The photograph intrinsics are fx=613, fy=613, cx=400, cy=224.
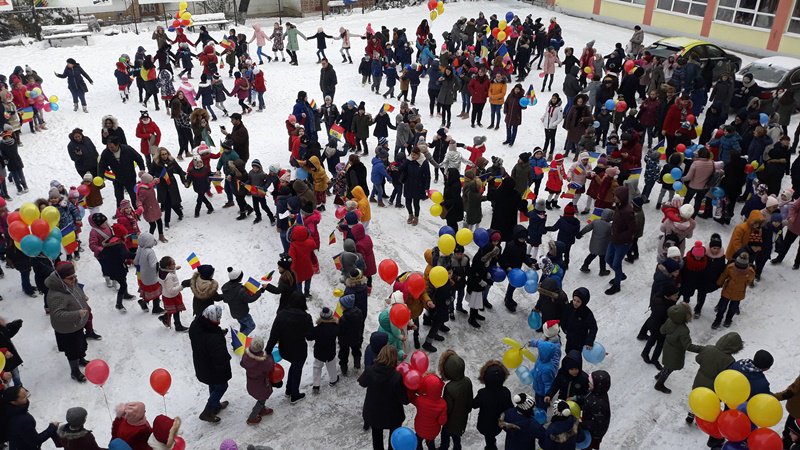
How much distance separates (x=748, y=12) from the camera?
22688 millimetres

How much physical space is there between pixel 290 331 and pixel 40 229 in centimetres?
381

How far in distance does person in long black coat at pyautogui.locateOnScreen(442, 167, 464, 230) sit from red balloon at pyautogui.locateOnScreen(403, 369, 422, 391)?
16.2ft

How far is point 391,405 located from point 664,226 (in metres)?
5.76

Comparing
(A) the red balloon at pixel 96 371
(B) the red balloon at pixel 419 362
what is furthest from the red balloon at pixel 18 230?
(B) the red balloon at pixel 419 362

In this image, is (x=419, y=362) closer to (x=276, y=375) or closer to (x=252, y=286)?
(x=276, y=375)

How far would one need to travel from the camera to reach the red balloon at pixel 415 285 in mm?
8000

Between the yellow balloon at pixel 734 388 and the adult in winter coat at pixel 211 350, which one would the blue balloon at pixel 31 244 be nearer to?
the adult in winter coat at pixel 211 350

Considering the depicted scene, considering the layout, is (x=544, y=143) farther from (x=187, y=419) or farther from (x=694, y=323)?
(x=187, y=419)

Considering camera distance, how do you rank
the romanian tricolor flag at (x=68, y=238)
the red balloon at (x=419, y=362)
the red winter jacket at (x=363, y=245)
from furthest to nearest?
1. the red winter jacket at (x=363, y=245)
2. the romanian tricolor flag at (x=68, y=238)
3. the red balloon at (x=419, y=362)

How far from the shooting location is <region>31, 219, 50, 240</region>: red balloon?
8.20m

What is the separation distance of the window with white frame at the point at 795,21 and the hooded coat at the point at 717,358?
63.7 feet

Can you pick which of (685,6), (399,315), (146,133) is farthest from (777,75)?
(146,133)

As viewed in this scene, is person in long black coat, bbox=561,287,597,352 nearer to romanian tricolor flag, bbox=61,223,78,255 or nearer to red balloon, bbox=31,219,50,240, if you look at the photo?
red balloon, bbox=31,219,50,240

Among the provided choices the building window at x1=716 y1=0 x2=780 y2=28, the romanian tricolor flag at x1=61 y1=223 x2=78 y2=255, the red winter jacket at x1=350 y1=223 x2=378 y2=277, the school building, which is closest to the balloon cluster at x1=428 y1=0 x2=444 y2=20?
the school building
